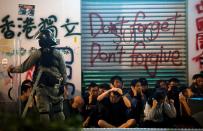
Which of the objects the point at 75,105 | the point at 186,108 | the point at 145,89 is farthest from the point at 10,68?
the point at 186,108

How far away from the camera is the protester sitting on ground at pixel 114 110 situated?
5.87 metres

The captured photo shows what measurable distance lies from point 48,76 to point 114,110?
144 centimetres

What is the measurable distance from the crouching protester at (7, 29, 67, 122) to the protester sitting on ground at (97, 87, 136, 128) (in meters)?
1.00

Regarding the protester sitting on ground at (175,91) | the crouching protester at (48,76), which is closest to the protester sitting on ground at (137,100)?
the protester sitting on ground at (175,91)

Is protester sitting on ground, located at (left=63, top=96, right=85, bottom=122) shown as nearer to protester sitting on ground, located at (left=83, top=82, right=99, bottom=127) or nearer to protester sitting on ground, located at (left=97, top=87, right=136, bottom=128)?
protester sitting on ground, located at (left=83, top=82, right=99, bottom=127)

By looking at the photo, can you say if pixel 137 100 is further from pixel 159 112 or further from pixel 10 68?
pixel 10 68

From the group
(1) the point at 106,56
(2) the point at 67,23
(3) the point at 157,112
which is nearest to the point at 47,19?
(2) the point at 67,23

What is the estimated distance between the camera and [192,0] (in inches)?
275

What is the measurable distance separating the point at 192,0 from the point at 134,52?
4.85ft

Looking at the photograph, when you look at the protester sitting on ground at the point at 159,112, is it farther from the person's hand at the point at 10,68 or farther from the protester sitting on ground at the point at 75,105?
the person's hand at the point at 10,68

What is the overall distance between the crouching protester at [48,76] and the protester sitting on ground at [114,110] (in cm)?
100

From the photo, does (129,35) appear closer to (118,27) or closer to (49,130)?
(118,27)

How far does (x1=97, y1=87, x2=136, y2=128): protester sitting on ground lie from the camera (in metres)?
5.87

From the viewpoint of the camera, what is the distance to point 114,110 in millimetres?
5965
